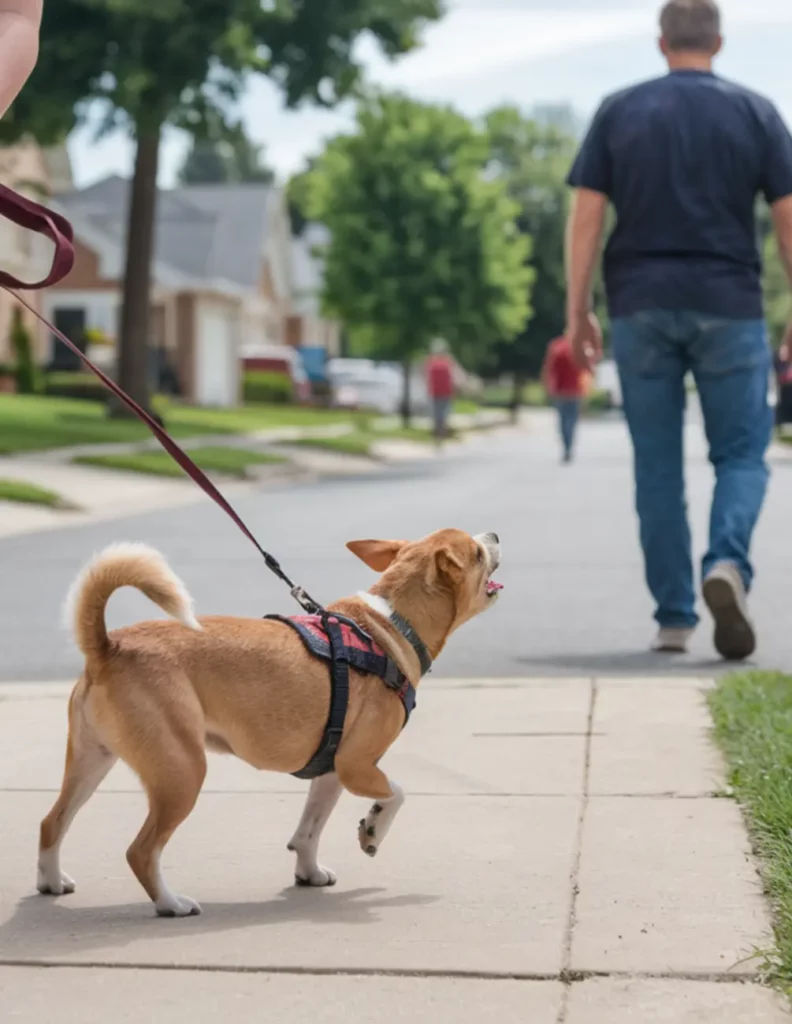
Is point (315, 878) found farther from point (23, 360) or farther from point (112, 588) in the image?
point (23, 360)

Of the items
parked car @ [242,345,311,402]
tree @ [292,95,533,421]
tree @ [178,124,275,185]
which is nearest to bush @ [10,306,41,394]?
tree @ [292,95,533,421]

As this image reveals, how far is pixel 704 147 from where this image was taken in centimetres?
786

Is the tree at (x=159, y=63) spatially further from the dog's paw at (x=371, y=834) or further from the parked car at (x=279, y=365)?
the parked car at (x=279, y=365)

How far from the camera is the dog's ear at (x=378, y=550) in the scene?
4.78 metres

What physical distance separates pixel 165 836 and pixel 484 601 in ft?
3.39

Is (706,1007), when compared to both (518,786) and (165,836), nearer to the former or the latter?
(165,836)

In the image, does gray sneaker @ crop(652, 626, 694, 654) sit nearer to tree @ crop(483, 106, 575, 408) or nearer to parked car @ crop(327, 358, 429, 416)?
parked car @ crop(327, 358, 429, 416)

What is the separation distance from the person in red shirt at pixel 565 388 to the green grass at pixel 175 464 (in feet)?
18.3

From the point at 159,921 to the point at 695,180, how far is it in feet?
15.0

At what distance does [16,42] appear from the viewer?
4.59 meters

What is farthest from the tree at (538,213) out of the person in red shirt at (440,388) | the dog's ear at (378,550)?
the dog's ear at (378,550)

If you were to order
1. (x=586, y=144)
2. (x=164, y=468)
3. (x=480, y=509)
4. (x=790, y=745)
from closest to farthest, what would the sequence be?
1. (x=790, y=745)
2. (x=586, y=144)
3. (x=480, y=509)
4. (x=164, y=468)

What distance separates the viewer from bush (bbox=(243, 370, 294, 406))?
59594mm

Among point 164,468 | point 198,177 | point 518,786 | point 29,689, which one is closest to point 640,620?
point 29,689
